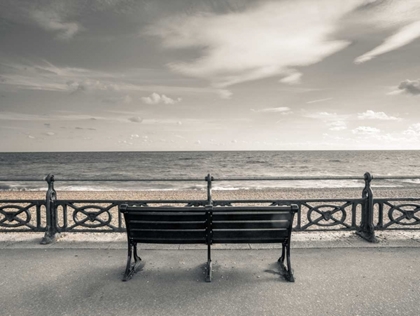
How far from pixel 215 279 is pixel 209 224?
72cm

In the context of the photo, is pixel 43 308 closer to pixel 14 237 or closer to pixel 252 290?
pixel 252 290

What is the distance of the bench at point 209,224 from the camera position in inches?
142

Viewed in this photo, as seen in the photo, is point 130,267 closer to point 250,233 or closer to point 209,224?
point 209,224

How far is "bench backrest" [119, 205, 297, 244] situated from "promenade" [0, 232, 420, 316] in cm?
53

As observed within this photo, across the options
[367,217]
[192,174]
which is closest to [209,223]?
[367,217]

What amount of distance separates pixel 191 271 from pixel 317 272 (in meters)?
1.69

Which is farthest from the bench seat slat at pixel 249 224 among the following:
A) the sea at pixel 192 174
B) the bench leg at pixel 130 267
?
the sea at pixel 192 174

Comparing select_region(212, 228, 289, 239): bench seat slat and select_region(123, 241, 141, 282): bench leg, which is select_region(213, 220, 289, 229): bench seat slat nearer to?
select_region(212, 228, 289, 239): bench seat slat

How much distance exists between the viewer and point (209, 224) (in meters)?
3.64

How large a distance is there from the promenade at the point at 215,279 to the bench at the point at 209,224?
0.31m

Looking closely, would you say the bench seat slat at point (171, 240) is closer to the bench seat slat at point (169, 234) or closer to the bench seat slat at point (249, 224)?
the bench seat slat at point (169, 234)

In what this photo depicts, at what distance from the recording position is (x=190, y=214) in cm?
363

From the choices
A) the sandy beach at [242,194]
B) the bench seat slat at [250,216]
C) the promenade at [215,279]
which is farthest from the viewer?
the sandy beach at [242,194]

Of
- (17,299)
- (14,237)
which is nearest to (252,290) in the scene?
(17,299)
